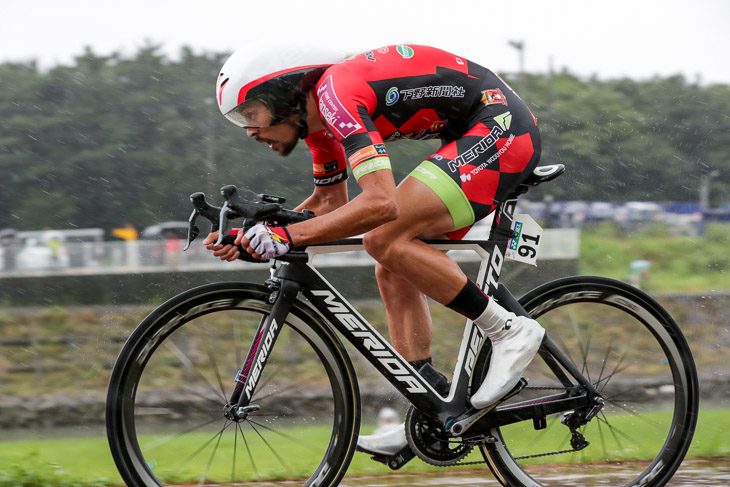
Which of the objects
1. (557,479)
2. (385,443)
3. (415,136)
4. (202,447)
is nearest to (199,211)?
(415,136)

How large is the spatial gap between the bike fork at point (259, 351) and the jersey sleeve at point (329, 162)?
1.87 ft

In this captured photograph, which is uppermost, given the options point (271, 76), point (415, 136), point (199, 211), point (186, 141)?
point (186, 141)

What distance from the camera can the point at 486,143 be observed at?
9.06 feet

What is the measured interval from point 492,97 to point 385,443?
1455 mm

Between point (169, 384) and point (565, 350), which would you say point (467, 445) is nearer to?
point (565, 350)

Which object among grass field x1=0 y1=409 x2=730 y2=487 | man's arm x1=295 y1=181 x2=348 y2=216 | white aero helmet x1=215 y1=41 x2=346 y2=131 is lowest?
grass field x1=0 y1=409 x2=730 y2=487

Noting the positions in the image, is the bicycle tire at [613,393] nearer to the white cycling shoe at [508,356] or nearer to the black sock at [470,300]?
the white cycling shoe at [508,356]

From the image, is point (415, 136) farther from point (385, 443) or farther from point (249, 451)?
point (249, 451)

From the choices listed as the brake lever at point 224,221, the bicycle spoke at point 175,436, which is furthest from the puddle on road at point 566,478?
the brake lever at point 224,221

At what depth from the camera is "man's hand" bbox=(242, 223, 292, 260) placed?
2426 millimetres

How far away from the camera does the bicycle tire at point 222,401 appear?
8.36ft

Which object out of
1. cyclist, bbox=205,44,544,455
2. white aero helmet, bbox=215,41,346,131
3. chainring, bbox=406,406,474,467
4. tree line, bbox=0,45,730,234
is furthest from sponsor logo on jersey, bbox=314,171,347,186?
tree line, bbox=0,45,730,234

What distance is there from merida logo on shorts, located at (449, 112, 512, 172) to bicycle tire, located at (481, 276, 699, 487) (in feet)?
2.05

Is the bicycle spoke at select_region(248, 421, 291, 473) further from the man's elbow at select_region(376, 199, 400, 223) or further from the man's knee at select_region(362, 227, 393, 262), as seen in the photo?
the man's elbow at select_region(376, 199, 400, 223)
